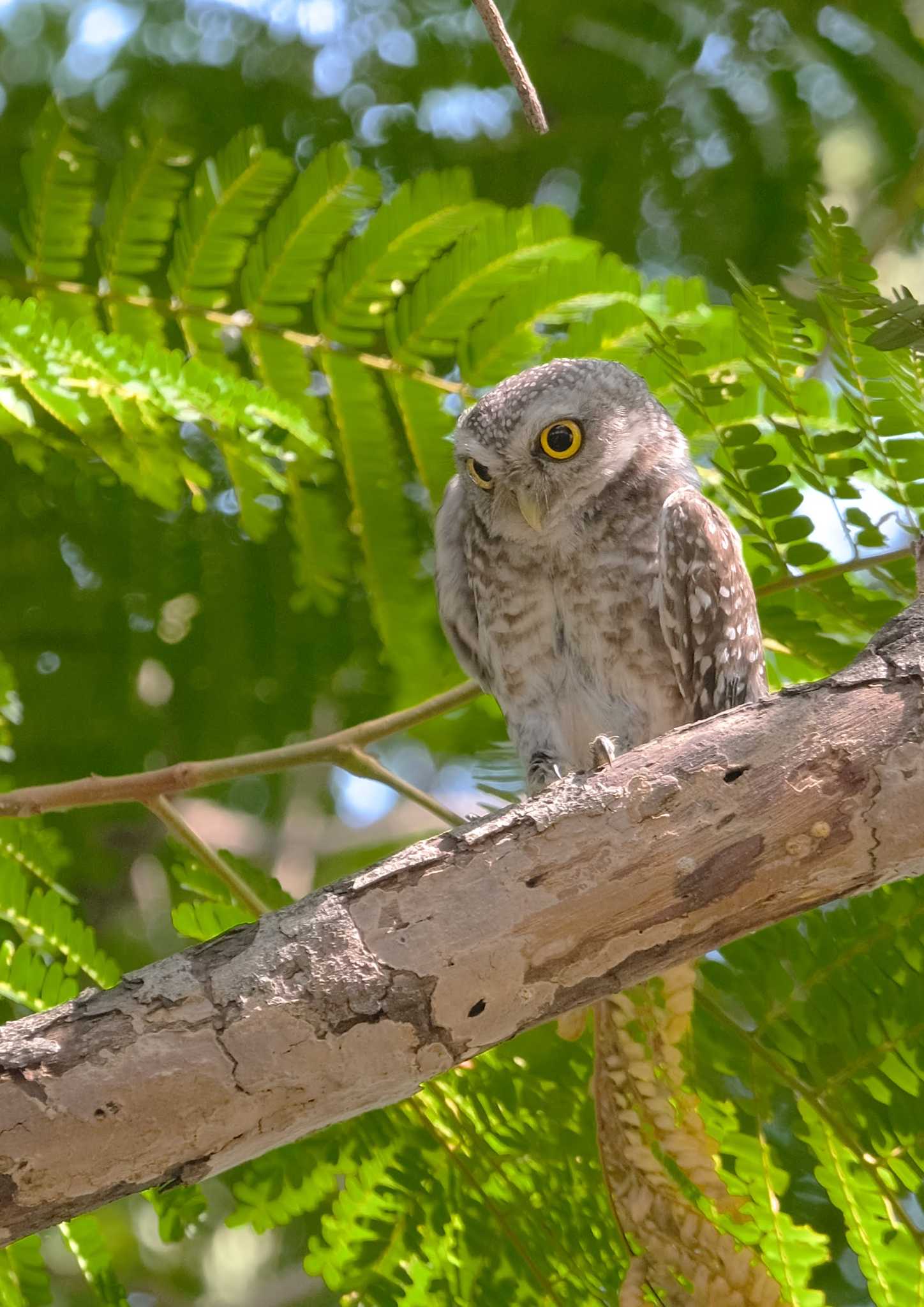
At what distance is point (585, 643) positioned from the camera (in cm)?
333

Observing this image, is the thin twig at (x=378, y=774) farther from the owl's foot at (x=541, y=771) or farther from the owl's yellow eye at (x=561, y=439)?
the owl's yellow eye at (x=561, y=439)

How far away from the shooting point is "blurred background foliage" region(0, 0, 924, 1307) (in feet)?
8.93

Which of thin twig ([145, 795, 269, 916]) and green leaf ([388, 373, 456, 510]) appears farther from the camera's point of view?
green leaf ([388, 373, 456, 510])

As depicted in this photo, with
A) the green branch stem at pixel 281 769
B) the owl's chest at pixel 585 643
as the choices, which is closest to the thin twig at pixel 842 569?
the green branch stem at pixel 281 769

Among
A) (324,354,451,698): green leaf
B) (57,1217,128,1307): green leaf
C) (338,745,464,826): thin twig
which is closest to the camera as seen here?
(57,1217,128,1307): green leaf

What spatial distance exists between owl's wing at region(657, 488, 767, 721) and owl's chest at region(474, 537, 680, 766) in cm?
8

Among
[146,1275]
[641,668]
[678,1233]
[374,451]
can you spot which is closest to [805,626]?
[641,668]

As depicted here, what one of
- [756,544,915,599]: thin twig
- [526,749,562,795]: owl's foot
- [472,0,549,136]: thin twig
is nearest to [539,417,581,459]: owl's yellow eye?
[756,544,915,599]: thin twig

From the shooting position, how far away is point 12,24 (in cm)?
393

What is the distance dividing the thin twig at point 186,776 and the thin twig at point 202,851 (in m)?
0.03

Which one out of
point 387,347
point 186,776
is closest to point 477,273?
point 387,347

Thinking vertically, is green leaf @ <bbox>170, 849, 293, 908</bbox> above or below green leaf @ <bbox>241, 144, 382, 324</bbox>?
below

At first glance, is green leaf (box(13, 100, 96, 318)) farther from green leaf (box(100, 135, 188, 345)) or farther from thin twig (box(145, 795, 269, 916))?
thin twig (box(145, 795, 269, 916))

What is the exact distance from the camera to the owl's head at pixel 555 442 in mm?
3281
